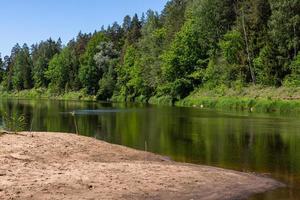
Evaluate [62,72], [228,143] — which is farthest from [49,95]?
[228,143]

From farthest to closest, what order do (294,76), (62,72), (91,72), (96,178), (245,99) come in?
(62,72) < (91,72) < (245,99) < (294,76) < (96,178)

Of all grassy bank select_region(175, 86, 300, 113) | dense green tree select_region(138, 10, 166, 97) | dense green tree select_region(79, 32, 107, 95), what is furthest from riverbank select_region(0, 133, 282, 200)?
dense green tree select_region(79, 32, 107, 95)

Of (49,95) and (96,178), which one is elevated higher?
(49,95)

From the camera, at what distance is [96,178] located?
1634 centimetres

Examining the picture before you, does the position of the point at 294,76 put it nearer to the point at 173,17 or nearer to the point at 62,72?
the point at 173,17

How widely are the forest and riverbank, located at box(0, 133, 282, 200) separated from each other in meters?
59.1

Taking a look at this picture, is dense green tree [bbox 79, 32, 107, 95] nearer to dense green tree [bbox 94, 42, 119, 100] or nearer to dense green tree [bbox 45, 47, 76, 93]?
dense green tree [bbox 94, 42, 119, 100]

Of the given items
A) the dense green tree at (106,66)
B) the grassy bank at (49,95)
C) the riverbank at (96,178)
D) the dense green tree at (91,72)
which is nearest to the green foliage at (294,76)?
the riverbank at (96,178)

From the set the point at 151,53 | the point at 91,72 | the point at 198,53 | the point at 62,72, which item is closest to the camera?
the point at 198,53

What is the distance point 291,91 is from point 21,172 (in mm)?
63065

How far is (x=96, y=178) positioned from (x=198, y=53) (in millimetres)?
92254

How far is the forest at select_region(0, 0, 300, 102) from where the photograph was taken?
80125 millimetres

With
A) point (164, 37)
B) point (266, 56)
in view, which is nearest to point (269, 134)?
point (266, 56)

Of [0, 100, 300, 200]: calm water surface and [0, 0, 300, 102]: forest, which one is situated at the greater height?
[0, 0, 300, 102]: forest
